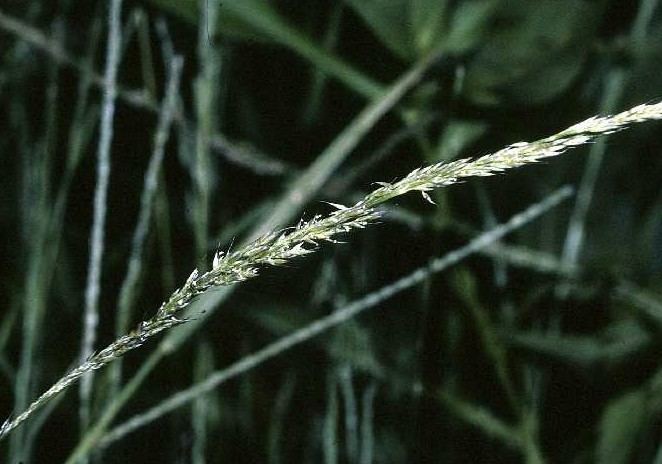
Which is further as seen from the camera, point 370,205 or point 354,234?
point 354,234

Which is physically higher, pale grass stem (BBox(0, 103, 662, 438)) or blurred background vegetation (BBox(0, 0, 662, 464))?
blurred background vegetation (BBox(0, 0, 662, 464))

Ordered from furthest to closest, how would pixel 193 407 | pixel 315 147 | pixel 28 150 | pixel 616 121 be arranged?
pixel 315 147 → pixel 28 150 → pixel 193 407 → pixel 616 121

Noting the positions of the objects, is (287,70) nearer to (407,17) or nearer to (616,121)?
(407,17)

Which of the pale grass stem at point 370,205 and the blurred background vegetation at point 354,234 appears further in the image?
the blurred background vegetation at point 354,234

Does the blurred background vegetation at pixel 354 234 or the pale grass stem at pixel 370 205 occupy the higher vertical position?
the blurred background vegetation at pixel 354 234

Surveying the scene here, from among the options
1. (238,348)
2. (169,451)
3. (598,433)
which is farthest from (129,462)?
(598,433)

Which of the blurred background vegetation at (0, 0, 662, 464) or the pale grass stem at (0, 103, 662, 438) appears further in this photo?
the blurred background vegetation at (0, 0, 662, 464)

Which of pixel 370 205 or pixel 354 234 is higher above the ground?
pixel 354 234

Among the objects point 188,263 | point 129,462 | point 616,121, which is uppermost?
point 188,263
